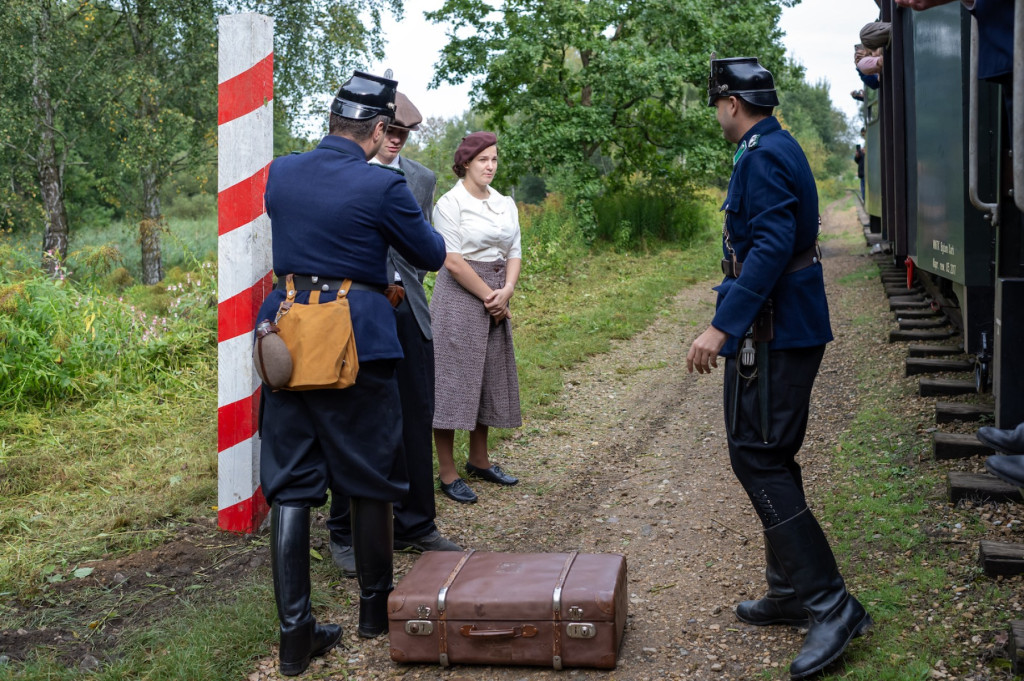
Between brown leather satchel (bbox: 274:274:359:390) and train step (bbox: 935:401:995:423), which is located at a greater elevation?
brown leather satchel (bbox: 274:274:359:390)

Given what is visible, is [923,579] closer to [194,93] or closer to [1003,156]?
[1003,156]

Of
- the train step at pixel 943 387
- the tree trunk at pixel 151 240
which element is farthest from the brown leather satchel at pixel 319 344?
the tree trunk at pixel 151 240

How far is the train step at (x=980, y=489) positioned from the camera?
4113mm

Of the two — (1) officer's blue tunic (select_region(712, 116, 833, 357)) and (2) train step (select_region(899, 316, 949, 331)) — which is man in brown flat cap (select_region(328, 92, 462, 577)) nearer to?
(1) officer's blue tunic (select_region(712, 116, 833, 357))

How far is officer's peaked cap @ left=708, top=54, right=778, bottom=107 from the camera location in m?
3.18

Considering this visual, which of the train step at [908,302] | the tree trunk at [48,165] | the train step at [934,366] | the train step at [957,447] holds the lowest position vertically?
the train step at [957,447]

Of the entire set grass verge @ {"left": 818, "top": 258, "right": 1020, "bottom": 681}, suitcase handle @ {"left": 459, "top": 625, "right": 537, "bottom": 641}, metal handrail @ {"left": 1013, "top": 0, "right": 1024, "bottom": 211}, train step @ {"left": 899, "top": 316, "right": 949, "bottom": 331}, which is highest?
metal handrail @ {"left": 1013, "top": 0, "right": 1024, "bottom": 211}

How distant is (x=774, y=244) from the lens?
3002 mm

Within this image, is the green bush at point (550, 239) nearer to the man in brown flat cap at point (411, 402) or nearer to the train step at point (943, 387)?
the train step at point (943, 387)

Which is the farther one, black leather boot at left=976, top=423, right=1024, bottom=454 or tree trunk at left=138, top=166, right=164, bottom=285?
tree trunk at left=138, top=166, right=164, bottom=285

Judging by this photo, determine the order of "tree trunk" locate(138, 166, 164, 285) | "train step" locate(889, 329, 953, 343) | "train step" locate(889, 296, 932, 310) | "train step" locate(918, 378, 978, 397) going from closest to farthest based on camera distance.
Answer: "train step" locate(918, 378, 978, 397) → "train step" locate(889, 329, 953, 343) → "train step" locate(889, 296, 932, 310) → "tree trunk" locate(138, 166, 164, 285)

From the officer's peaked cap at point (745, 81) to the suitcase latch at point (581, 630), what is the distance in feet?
6.15

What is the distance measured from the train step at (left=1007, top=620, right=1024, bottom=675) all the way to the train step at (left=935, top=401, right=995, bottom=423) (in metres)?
2.45

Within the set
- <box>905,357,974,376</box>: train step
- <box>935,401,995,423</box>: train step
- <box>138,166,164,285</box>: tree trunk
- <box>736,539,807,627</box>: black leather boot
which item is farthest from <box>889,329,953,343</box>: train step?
<box>138,166,164,285</box>: tree trunk
